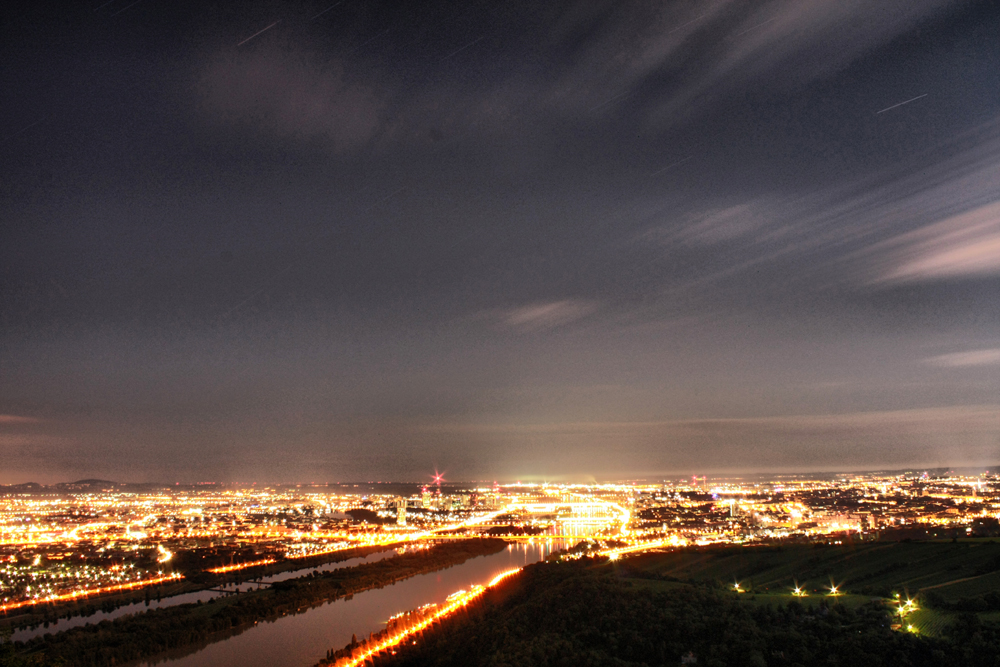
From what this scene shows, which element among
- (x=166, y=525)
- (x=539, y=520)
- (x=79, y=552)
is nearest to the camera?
(x=79, y=552)

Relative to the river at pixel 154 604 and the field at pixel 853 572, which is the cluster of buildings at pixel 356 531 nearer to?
the river at pixel 154 604

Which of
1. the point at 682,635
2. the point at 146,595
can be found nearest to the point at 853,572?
the point at 682,635

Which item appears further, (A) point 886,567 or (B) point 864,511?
(B) point 864,511

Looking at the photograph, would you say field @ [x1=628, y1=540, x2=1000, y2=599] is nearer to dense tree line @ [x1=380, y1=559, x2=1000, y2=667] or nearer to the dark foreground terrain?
the dark foreground terrain

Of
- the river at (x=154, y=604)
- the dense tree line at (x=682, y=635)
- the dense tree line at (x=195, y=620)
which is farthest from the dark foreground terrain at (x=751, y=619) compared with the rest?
the river at (x=154, y=604)

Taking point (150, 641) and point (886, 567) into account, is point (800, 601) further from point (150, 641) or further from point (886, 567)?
point (150, 641)

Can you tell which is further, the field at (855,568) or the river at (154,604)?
the river at (154,604)

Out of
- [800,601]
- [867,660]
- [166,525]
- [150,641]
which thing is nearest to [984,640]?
[867,660]
